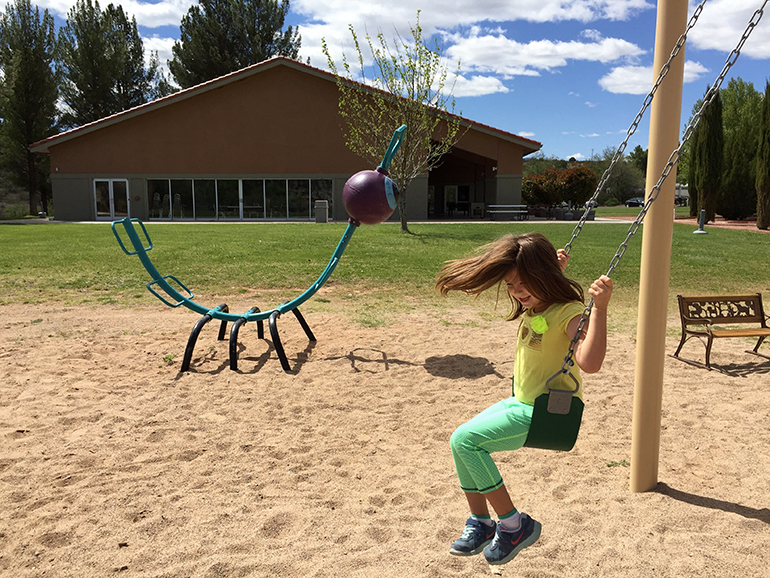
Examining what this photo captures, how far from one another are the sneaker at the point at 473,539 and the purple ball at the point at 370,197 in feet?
11.3

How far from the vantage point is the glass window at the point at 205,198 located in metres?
30.3

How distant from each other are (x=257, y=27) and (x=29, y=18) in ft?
48.5

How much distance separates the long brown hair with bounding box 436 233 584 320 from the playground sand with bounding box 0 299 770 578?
130cm

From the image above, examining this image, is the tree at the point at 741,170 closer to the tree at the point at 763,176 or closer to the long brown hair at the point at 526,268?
the tree at the point at 763,176

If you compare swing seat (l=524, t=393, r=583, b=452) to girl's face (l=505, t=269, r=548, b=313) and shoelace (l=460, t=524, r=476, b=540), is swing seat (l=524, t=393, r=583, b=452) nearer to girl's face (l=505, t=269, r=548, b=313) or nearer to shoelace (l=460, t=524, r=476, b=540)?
girl's face (l=505, t=269, r=548, b=313)

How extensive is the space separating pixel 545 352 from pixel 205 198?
30.3 meters

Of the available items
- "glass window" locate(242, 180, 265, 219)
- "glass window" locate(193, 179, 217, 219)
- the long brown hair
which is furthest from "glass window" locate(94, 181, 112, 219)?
the long brown hair

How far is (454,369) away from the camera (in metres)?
5.79

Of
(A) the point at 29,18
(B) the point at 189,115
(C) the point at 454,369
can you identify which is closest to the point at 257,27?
(A) the point at 29,18

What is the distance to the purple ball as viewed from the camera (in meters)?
5.53

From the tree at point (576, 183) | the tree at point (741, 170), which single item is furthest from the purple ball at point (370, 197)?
the tree at point (741, 170)

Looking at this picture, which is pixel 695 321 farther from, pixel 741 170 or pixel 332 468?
pixel 741 170

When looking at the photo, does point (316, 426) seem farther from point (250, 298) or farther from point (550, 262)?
point (250, 298)

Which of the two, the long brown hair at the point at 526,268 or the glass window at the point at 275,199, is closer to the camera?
the long brown hair at the point at 526,268
